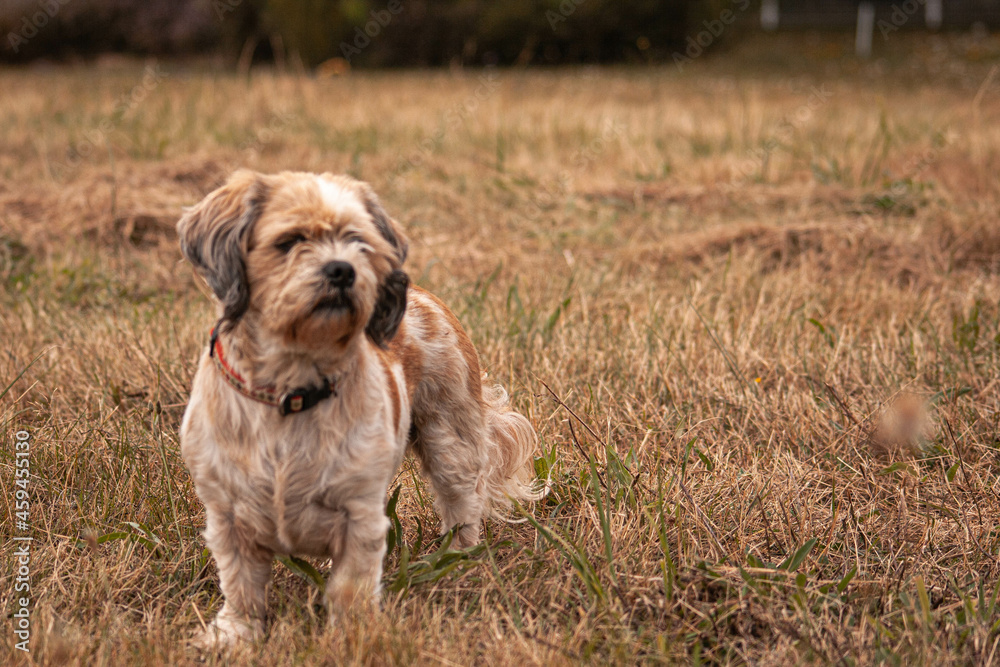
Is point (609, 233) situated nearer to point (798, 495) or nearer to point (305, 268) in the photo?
point (798, 495)

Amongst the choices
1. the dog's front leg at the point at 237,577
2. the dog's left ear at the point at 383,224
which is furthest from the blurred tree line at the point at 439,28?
the dog's front leg at the point at 237,577

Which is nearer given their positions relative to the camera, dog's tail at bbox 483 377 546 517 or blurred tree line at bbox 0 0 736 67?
dog's tail at bbox 483 377 546 517

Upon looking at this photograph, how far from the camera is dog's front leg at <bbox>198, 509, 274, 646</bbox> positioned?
94.3 inches

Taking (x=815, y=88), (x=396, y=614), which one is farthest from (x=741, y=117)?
(x=396, y=614)

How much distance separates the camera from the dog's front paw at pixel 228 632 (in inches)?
93.7

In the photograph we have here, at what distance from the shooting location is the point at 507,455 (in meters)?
3.23

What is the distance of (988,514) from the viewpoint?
9.91 ft

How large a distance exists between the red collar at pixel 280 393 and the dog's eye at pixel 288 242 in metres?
0.27

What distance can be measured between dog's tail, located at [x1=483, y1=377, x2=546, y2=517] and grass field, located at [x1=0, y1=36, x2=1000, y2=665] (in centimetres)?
8

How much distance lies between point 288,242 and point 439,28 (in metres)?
17.0

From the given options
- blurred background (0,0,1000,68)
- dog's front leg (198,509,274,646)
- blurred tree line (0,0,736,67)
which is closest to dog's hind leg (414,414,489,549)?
dog's front leg (198,509,274,646)

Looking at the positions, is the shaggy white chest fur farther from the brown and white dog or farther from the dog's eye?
the dog's eye

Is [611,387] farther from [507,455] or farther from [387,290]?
[387,290]

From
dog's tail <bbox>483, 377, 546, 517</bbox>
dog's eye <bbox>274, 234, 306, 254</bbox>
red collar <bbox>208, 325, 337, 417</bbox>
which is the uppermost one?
dog's eye <bbox>274, 234, 306, 254</bbox>
